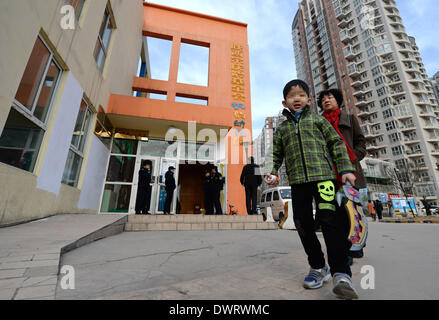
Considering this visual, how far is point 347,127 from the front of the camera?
2.30 meters

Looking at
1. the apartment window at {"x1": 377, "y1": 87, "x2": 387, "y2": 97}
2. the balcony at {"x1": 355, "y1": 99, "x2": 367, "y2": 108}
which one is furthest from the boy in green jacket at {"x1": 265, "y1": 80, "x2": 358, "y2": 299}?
the apartment window at {"x1": 377, "y1": 87, "x2": 387, "y2": 97}

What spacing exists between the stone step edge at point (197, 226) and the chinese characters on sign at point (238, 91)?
215 inches

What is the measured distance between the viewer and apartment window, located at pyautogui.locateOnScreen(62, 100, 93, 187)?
5622 millimetres

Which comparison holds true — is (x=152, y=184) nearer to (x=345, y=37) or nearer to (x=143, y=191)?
(x=143, y=191)

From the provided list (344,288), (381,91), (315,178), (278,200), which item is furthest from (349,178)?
(381,91)

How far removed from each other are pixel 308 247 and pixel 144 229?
438cm

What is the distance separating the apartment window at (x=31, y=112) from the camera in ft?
11.4

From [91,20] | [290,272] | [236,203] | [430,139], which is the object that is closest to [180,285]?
[290,272]

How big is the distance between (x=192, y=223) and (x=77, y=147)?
420 cm

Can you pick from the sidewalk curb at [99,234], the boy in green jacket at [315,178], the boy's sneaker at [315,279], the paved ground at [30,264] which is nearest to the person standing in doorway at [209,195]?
the sidewalk curb at [99,234]

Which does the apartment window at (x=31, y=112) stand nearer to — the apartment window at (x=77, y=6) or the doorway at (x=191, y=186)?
the apartment window at (x=77, y=6)

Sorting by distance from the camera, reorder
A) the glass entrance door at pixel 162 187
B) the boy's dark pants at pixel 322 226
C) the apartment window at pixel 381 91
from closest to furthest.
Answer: the boy's dark pants at pixel 322 226 < the glass entrance door at pixel 162 187 < the apartment window at pixel 381 91

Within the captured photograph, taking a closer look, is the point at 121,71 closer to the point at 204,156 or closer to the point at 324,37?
the point at 204,156

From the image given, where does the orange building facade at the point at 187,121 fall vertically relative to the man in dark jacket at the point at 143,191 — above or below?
above
